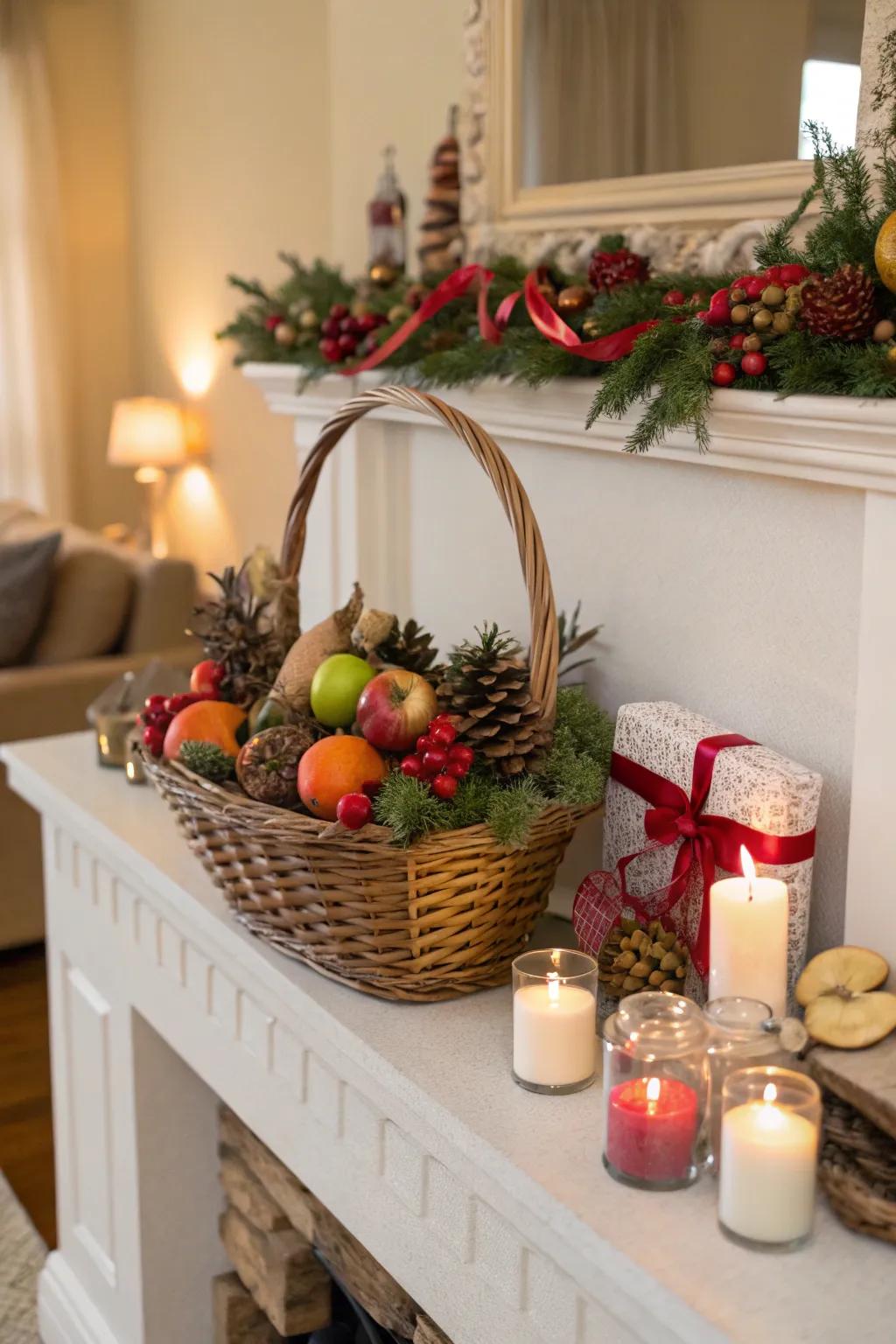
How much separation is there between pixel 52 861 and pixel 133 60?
11.6 ft

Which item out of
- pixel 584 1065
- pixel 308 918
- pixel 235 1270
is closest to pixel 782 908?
pixel 584 1065

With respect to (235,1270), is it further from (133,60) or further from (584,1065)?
(133,60)

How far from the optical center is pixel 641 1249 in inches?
30.0

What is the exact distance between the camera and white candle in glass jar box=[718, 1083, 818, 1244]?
750mm

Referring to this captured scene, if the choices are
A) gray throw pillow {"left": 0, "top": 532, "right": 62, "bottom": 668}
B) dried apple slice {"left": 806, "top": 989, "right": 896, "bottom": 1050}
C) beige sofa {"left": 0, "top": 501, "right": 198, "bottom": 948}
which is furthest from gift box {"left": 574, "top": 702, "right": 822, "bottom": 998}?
gray throw pillow {"left": 0, "top": 532, "right": 62, "bottom": 668}

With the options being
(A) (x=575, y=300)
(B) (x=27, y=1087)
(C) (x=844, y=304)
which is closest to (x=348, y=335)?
(A) (x=575, y=300)

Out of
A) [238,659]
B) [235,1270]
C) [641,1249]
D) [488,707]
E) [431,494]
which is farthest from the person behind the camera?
[235,1270]

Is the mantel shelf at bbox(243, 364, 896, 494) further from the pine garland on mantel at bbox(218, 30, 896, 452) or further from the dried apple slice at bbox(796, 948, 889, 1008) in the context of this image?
the dried apple slice at bbox(796, 948, 889, 1008)

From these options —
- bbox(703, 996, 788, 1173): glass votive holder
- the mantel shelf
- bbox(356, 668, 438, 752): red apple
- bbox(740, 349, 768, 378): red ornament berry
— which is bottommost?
bbox(703, 996, 788, 1173): glass votive holder

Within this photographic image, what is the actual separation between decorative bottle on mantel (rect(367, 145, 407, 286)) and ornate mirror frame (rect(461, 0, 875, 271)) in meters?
0.15

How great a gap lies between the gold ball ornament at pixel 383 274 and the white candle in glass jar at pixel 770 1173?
117cm

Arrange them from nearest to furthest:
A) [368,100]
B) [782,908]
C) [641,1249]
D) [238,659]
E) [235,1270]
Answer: [641,1249] → [782,908] → [238,659] → [235,1270] → [368,100]

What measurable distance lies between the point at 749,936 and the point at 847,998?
0.07 metres

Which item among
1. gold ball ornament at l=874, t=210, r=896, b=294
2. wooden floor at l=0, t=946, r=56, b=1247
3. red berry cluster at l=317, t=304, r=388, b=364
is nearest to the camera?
gold ball ornament at l=874, t=210, r=896, b=294
